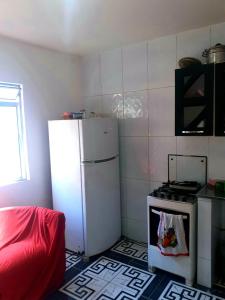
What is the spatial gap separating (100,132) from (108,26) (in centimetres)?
98

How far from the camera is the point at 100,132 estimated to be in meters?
2.53

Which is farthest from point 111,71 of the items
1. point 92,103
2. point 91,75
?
point 92,103

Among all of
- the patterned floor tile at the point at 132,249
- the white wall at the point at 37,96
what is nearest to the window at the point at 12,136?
the white wall at the point at 37,96

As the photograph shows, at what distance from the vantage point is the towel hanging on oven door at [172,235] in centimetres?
208

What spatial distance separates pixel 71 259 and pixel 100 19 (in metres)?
2.32

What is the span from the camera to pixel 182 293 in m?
2.06

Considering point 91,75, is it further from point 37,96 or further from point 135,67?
point 37,96

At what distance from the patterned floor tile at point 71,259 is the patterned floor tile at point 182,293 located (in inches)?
37.0

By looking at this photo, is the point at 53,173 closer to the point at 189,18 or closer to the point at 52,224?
the point at 52,224

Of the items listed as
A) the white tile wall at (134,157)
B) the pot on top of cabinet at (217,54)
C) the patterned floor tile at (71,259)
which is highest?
the pot on top of cabinet at (217,54)

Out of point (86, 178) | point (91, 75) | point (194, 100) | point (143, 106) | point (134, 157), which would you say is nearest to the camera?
point (194, 100)

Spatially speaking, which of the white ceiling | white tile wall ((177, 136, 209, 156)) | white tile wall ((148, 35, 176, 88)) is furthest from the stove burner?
the white ceiling

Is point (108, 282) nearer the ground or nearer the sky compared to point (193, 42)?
nearer the ground

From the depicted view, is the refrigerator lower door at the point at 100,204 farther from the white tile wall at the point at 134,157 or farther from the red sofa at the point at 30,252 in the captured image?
the red sofa at the point at 30,252
